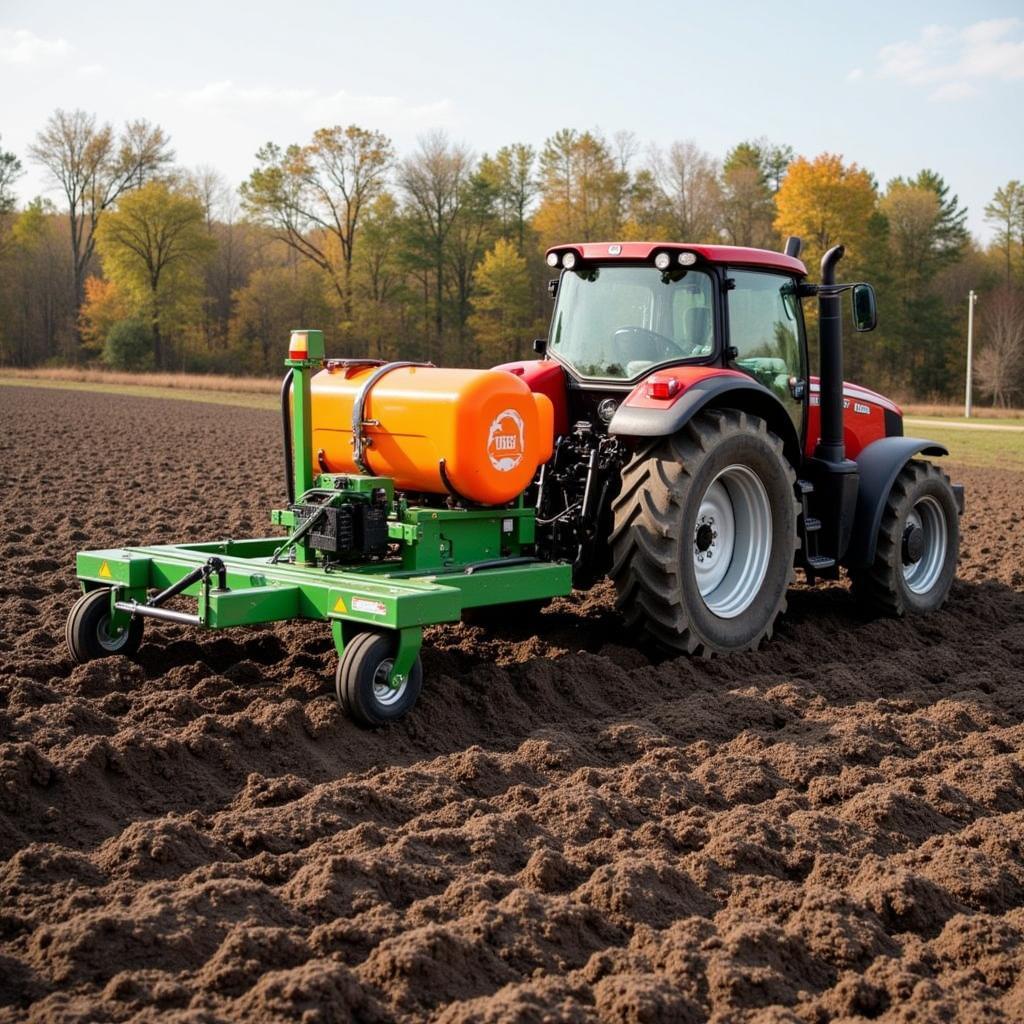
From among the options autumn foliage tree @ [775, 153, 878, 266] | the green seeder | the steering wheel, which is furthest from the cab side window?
autumn foliage tree @ [775, 153, 878, 266]

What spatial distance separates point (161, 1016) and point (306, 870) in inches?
32.1

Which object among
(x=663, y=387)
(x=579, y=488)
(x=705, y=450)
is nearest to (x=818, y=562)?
(x=705, y=450)

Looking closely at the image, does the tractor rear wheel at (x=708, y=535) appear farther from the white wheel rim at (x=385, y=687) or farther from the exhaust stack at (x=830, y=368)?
the white wheel rim at (x=385, y=687)

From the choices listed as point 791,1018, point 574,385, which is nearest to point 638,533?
point 574,385

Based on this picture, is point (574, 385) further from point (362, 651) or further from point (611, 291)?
point (362, 651)

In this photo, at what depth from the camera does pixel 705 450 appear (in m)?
6.21

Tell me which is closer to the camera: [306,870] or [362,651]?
[306,870]

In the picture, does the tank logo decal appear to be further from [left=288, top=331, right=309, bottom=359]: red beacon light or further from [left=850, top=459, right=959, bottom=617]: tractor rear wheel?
[left=850, top=459, right=959, bottom=617]: tractor rear wheel

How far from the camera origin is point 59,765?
14.6 ft

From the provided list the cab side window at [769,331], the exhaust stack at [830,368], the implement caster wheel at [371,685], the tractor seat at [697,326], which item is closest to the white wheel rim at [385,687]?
the implement caster wheel at [371,685]

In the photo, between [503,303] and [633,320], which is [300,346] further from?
[503,303]

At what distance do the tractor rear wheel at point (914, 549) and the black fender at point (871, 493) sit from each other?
0.29ft

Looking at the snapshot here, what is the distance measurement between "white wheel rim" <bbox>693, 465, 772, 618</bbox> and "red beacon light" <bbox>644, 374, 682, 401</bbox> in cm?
68

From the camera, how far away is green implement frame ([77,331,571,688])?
5.31 m
